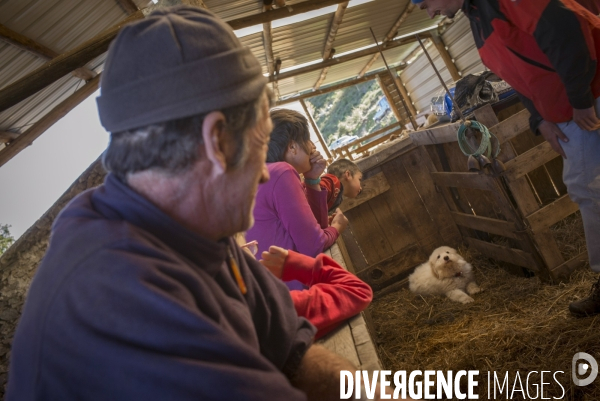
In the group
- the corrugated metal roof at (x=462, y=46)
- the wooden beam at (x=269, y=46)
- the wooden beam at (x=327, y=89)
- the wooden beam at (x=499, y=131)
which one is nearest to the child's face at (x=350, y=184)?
the wooden beam at (x=499, y=131)

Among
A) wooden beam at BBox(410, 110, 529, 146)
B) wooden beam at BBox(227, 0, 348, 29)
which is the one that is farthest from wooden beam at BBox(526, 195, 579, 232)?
wooden beam at BBox(227, 0, 348, 29)

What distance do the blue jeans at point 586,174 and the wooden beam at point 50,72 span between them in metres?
2.84

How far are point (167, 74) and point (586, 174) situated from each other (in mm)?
2575

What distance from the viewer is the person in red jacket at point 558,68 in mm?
2186

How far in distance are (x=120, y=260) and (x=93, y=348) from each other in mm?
137

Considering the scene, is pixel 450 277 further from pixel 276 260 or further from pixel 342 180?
pixel 276 260

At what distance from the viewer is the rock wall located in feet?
5.55

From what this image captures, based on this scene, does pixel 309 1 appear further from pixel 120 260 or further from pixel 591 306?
pixel 120 260

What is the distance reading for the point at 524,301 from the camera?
3.68 m

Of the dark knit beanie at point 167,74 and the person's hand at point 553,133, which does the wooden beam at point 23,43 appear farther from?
the person's hand at point 553,133

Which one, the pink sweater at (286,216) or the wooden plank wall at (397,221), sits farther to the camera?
the wooden plank wall at (397,221)

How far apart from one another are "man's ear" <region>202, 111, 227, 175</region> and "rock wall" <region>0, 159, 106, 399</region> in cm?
129

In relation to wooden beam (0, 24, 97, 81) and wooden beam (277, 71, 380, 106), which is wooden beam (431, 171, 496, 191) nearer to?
wooden beam (0, 24, 97, 81)

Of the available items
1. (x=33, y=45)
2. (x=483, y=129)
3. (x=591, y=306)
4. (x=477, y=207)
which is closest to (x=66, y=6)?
(x=33, y=45)
